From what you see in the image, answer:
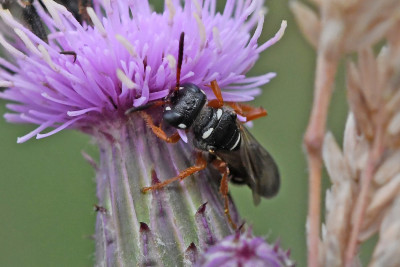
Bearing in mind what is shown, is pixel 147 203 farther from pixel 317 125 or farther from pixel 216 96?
pixel 317 125

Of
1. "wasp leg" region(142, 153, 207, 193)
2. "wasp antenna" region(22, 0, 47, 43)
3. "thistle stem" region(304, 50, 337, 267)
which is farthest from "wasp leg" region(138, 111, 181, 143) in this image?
"thistle stem" region(304, 50, 337, 267)

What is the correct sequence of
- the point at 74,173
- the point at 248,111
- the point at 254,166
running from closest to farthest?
1. the point at 254,166
2. the point at 248,111
3. the point at 74,173

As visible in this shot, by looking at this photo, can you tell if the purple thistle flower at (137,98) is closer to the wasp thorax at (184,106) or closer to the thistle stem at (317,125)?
the wasp thorax at (184,106)

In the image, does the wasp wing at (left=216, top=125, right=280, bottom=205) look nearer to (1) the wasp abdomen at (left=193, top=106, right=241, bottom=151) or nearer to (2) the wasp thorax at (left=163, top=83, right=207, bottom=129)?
(1) the wasp abdomen at (left=193, top=106, right=241, bottom=151)

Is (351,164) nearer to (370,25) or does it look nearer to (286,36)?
(370,25)

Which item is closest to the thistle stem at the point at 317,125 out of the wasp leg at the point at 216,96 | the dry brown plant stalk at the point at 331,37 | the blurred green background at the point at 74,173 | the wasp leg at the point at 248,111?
the dry brown plant stalk at the point at 331,37

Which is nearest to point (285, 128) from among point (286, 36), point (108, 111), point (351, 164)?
point (286, 36)

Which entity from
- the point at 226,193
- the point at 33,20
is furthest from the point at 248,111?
the point at 33,20
